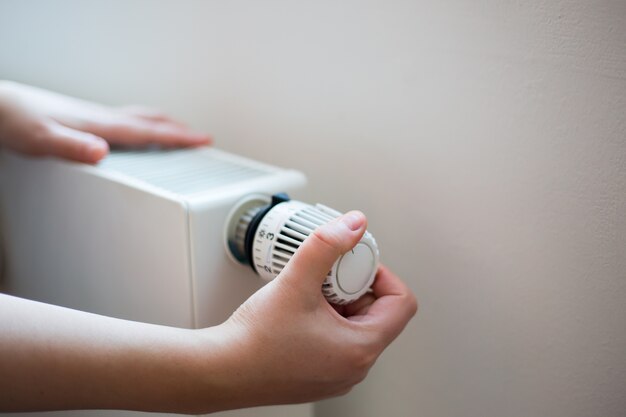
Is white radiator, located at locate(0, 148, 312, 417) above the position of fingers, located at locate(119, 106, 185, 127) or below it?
below

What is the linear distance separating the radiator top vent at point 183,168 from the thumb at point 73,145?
0.5 inches

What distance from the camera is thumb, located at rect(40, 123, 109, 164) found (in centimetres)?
56

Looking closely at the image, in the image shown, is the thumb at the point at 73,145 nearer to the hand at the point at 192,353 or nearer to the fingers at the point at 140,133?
the fingers at the point at 140,133

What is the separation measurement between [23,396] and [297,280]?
17 cm

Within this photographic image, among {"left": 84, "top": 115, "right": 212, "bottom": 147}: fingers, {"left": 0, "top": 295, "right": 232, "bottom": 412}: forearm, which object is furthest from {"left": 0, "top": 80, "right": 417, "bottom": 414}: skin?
{"left": 84, "top": 115, "right": 212, "bottom": 147}: fingers

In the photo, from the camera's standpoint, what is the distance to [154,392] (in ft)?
1.33

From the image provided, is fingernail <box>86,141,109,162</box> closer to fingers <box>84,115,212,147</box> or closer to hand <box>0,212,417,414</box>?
fingers <box>84,115,212,147</box>

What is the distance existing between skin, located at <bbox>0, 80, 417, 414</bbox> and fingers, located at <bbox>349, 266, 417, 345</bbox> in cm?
3

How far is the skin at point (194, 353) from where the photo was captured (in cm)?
40

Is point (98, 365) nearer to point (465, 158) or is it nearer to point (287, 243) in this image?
point (287, 243)

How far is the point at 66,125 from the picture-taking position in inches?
24.1

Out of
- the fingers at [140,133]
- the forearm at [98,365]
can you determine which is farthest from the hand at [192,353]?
the fingers at [140,133]

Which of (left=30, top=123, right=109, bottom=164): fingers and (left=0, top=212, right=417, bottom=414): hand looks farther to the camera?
(left=30, top=123, right=109, bottom=164): fingers

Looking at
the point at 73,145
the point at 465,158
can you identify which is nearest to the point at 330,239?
the point at 465,158
